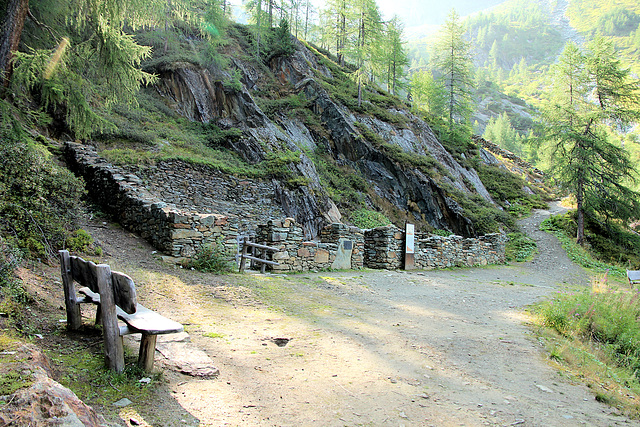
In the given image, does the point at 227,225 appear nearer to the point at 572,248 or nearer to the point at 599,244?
the point at 572,248

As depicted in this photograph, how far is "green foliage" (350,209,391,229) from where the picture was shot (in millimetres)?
19273

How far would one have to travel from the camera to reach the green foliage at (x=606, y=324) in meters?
5.29

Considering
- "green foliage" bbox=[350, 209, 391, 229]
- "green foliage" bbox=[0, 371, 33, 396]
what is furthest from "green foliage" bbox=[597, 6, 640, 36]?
"green foliage" bbox=[0, 371, 33, 396]

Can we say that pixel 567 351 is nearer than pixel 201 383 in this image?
No

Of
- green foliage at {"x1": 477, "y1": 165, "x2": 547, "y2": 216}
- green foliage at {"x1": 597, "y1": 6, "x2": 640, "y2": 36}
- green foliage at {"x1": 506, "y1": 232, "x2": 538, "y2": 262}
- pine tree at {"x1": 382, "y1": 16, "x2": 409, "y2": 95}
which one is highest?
green foliage at {"x1": 597, "y1": 6, "x2": 640, "y2": 36}

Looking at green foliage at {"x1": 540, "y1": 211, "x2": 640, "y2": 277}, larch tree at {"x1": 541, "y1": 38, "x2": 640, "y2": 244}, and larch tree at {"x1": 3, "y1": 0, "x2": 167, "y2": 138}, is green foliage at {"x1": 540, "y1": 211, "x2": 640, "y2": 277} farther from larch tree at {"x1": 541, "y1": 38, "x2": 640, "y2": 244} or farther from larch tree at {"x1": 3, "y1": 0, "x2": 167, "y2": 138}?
larch tree at {"x1": 3, "y1": 0, "x2": 167, "y2": 138}

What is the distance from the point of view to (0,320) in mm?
2924

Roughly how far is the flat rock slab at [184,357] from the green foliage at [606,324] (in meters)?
5.69

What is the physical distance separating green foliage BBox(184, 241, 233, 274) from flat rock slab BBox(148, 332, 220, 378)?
4.15 m

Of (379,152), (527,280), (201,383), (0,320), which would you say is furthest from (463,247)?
(0,320)

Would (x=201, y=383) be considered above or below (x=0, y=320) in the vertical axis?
below

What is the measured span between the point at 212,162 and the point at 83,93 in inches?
327

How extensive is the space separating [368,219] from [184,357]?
56.0ft

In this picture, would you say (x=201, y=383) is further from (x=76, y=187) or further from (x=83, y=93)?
(x=83, y=93)
